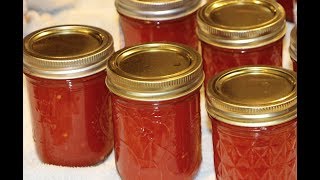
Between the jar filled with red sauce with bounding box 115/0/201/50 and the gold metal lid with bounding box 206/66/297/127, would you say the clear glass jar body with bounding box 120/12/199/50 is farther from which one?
the gold metal lid with bounding box 206/66/297/127

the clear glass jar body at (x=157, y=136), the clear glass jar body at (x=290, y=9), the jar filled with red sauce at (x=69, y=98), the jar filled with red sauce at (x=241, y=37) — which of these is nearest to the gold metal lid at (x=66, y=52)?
the jar filled with red sauce at (x=69, y=98)

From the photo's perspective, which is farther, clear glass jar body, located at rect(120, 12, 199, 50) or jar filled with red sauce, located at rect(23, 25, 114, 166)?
clear glass jar body, located at rect(120, 12, 199, 50)

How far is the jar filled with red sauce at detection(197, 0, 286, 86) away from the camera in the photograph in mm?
1529

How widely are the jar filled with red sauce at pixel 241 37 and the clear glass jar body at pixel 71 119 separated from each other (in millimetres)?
246

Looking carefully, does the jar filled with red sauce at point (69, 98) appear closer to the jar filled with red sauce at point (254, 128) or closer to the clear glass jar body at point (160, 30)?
the clear glass jar body at point (160, 30)

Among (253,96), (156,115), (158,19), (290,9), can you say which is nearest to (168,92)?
(156,115)

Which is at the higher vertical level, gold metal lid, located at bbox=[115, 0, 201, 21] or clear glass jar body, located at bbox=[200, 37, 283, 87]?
gold metal lid, located at bbox=[115, 0, 201, 21]

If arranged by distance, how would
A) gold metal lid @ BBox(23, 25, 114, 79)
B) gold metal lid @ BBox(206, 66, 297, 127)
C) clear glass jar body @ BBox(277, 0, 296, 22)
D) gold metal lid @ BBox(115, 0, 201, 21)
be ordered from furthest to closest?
1. clear glass jar body @ BBox(277, 0, 296, 22)
2. gold metal lid @ BBox(115, 0, 201, 21)
3. gold metal lid @ BBox(23, 25, 114, 79)
4. gold metal lid @ BBox(206, 66, 297, 127)

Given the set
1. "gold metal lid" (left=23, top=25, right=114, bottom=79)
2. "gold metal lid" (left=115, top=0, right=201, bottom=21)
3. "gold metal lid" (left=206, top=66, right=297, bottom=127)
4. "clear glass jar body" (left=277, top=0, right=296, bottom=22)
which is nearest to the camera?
"gold metal lid" (left=206, top=66, right=297, bottom=127)

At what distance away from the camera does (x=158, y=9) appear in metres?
1.66

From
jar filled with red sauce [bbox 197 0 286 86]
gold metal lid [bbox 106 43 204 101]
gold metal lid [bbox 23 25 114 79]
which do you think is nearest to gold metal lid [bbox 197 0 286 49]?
jar filled with red sauce [bbox 197 0 286 86]

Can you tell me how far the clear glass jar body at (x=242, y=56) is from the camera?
1.54m

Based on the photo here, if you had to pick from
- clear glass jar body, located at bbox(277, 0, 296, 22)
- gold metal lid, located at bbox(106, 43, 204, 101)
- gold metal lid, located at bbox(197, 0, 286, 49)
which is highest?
gold metal lid, located at bbox(106, 43, 204, 101)

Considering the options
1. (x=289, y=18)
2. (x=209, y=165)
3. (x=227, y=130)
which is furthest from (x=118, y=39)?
(x=227, y=130)
